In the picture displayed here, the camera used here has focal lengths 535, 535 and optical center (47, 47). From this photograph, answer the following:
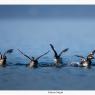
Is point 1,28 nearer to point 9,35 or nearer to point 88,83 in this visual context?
point 9,35

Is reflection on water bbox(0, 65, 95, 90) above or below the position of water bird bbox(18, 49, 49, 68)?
below

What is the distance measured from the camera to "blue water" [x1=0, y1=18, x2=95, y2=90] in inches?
135

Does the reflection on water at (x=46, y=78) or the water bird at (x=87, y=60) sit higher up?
the water bird at (x=87, y=60)

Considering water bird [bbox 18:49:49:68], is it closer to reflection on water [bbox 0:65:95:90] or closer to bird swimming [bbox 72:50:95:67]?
reflection on water [bbox 0:65:95:90]

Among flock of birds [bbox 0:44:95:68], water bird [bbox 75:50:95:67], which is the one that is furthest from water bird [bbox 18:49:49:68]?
water bird [bbox 75:50:95:67]

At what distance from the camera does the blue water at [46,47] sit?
11.2ft

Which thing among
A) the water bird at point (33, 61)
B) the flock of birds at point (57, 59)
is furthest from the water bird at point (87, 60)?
the water bird at point (33, 61)

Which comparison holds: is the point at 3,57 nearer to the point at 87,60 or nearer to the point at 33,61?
the point at 33,61

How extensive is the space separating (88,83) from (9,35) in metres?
0.60

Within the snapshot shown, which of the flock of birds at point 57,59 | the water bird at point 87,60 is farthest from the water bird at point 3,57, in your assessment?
the water bird at point 87,60

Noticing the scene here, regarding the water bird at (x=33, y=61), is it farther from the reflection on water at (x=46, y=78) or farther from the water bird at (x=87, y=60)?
the water bird at (x=87, y=60)

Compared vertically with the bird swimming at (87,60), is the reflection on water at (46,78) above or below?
below

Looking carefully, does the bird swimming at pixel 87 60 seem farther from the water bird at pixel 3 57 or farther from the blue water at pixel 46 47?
the water bird at pixel 3 57

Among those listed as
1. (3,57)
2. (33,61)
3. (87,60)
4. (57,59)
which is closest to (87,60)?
(87,60)
